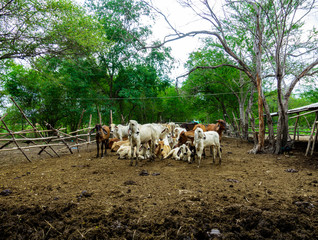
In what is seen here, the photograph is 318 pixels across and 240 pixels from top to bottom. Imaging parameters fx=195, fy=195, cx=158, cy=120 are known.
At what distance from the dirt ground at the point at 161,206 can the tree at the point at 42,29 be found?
21.5 ft

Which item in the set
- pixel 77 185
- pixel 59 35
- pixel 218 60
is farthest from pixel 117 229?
pixel 218 60

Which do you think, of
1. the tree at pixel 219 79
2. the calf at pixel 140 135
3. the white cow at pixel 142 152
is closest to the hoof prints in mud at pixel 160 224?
the calf at pixel 140 135

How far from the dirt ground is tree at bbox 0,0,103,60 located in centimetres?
654

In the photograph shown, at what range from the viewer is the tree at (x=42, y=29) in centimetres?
839

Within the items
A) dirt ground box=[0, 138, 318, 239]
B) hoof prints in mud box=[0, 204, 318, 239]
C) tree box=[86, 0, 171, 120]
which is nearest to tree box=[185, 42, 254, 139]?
tree box=[86, 0, 171, 120]

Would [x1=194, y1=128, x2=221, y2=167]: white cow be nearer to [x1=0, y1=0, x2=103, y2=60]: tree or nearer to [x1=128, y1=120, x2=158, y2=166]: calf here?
[x1=128, y1=120, x2=158, y2=166]: calf

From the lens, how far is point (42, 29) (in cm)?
933

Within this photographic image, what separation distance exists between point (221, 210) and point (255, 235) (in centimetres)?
69

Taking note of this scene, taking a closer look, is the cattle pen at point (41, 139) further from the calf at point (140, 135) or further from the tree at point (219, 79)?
the tree at point (219, 79)

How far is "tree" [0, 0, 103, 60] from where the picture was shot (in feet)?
27.5

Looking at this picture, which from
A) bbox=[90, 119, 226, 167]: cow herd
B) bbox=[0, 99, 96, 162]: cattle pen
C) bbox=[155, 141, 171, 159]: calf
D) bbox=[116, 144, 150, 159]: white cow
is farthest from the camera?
bbox=[155, 141, 171, 159]: calf

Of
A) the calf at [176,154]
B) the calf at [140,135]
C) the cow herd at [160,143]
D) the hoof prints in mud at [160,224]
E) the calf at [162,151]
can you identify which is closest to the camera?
the hoof prints in mud at [160,224]

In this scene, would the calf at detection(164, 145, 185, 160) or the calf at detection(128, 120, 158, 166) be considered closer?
the calf at detection(128, 120, 158, 166)

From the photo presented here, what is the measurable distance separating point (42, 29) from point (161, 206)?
10.1m
